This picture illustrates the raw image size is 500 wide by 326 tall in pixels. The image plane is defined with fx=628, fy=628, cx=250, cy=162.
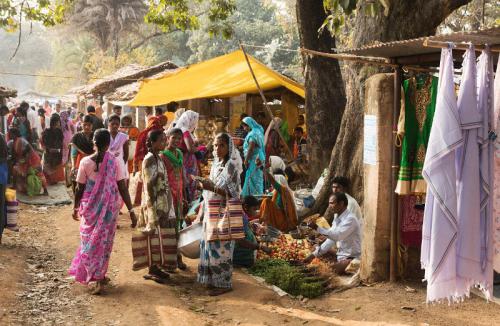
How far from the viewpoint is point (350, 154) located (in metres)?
8.99

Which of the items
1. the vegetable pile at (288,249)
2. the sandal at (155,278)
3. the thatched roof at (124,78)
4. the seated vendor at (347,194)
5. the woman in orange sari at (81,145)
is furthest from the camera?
the thatched roof at (124,78)

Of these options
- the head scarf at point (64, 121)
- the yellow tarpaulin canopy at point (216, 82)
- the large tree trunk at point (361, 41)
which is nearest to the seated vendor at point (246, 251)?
the large tree trunk at point (361, 41)

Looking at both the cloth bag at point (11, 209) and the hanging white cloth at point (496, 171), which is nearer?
the hanging white cloth at point (496, 171)

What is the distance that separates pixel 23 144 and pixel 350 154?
6475 millimetres

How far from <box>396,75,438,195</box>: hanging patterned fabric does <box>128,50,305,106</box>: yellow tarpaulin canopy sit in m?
7.39

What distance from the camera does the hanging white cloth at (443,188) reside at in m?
3.82

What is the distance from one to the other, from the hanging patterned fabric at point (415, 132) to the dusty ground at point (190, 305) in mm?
1106

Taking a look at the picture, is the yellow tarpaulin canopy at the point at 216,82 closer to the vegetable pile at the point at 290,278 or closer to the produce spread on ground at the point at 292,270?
the produce spread on ground at the point at 292,270

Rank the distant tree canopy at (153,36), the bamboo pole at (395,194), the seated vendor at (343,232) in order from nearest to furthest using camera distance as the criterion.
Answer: the bamboo pole at (395,194) → the seated vendor at (343,232) → the distant tree canopy at (153,36)

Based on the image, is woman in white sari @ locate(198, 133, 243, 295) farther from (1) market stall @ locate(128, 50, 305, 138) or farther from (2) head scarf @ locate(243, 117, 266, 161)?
(1) market stall @ locate(128, 50, 305, 138)

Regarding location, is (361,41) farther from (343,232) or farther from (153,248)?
(153,248)

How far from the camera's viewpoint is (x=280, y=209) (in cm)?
919

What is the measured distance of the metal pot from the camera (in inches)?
268

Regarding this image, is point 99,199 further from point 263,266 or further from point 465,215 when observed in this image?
point 465,215
